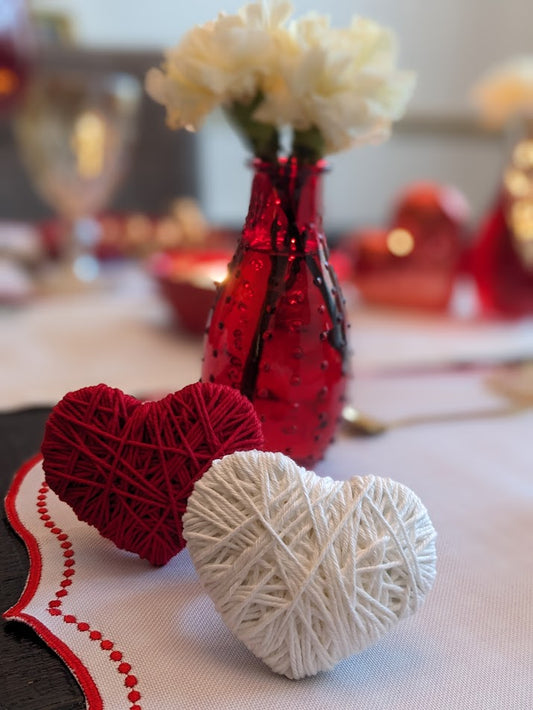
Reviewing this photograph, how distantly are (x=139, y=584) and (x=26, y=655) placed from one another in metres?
Result: 0.06

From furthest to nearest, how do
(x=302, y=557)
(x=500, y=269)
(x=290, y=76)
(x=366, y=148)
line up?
(x=366, y=148) → (x=500, y=269) → (x=290, y=76) → (x=302, y=557)

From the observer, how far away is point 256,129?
421 mm

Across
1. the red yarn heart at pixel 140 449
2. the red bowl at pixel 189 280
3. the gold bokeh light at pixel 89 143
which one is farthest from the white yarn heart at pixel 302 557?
the gold bokeh light at pixel 89 143

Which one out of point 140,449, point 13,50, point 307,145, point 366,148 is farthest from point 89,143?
point 366,148

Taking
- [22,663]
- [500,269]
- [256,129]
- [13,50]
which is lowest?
[22,663]

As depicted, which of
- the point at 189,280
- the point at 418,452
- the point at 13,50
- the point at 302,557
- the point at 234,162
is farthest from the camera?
the point at 234,162

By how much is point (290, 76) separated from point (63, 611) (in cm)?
27

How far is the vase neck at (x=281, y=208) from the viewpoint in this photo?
0.40 m

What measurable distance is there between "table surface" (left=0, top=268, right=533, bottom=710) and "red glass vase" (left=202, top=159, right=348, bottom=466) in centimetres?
8

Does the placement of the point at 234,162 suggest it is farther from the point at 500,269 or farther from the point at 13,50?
the point at 500,269

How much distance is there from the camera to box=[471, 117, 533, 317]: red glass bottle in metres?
0.83

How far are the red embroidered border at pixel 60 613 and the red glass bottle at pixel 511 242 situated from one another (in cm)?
64

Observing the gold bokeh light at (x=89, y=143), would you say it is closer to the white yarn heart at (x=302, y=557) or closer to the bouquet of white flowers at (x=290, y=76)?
the bouquet of white flowers at (x=290, y=76)

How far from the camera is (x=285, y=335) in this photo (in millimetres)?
398
